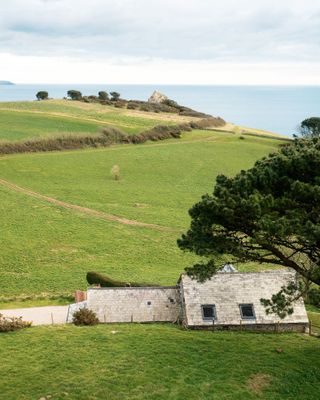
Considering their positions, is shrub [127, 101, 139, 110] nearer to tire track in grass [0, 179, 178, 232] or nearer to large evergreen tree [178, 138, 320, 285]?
tire track in grass [0, 179, 178, 232]

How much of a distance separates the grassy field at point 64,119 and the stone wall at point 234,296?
63257 millimetres

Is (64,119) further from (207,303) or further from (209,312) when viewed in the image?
(209,312)

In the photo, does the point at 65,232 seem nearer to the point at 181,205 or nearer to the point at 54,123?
the point at 181,205

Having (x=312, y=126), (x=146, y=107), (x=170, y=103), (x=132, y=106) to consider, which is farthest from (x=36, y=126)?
(x=312, y=126)

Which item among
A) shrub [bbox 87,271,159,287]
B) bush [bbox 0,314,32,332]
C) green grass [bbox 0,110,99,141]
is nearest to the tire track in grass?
shrub [bbox 87,271,159,287]

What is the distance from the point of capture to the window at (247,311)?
2808 cm

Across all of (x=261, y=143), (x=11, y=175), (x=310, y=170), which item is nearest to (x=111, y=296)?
(x=310, y=170)

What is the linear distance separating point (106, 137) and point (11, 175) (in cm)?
2654

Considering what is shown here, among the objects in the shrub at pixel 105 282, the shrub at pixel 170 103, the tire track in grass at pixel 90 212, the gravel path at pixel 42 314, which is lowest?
the gravel path at pixel 42 314

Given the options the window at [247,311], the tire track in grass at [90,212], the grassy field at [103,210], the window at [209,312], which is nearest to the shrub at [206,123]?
the grassy field at [103,210]

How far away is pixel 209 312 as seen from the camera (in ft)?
92.4

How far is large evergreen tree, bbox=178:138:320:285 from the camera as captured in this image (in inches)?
725

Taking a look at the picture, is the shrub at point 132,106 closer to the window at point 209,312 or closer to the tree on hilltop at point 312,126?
the tree on hilltop at point 312,126

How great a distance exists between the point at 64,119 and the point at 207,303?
83.7 m
